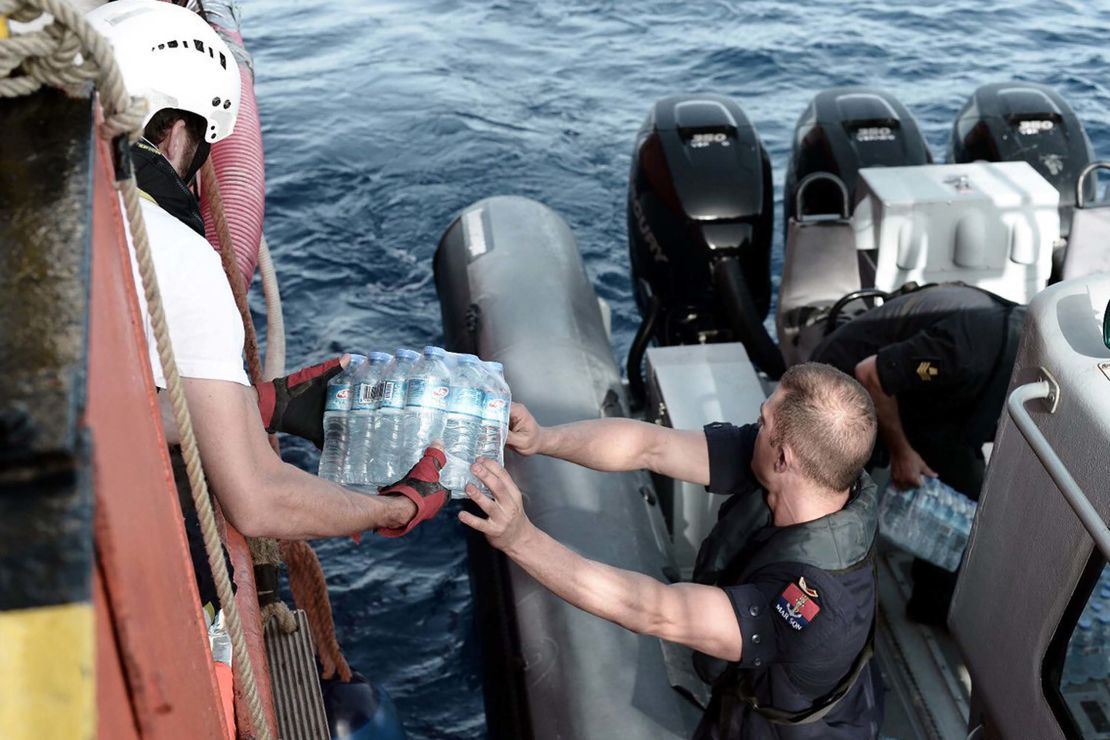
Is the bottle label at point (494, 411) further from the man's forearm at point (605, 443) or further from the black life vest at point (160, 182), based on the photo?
the black life vest at point (160, 182)

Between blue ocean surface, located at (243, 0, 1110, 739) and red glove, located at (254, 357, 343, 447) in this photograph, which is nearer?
red glove, located at (254, 357, 343, 447)

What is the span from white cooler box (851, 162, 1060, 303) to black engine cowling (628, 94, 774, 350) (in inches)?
30.0

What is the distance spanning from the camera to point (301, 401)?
262 cm

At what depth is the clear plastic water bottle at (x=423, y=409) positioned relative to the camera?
2516mm

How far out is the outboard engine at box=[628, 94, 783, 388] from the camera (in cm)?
555

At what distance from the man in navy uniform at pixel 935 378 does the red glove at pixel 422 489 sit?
6.41ft

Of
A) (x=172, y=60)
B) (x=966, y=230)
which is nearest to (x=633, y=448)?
(x=172, y=60)

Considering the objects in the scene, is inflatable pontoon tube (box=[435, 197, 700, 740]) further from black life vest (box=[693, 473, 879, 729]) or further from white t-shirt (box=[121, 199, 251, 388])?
white t-shirt (box=[121, 199, 251, 388])

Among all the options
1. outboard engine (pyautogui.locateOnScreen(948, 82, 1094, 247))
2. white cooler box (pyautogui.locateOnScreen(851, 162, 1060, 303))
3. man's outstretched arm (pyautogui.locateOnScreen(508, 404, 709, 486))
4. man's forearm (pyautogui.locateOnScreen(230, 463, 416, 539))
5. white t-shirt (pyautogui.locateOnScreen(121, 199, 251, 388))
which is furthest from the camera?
outboard engine (pyautogui.locateOnScreen(948, 82, 1094, 247))

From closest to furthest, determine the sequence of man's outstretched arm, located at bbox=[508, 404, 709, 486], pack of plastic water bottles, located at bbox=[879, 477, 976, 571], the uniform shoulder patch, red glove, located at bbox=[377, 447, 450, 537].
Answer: red glove, located at bbox=[377, 447, 450, 537] → the uniform shoulder patch → man's outstretched arm, located at bbox=[508, 404, 709, 486] → pack of plastic water bottles, located at bbox=[879, 477, 976, 571]

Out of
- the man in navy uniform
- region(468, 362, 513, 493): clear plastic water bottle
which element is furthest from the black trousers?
region(468, 362, 513, 493): clear plastic water bottle

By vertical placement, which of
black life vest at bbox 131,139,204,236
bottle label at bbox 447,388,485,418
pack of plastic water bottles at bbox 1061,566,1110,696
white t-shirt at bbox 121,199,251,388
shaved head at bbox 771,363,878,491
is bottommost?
pack of plastic water bottles at bbox 1061,566,1110,696

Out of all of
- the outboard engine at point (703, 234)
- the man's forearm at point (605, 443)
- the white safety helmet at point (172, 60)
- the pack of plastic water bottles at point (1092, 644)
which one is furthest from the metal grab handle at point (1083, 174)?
the white safety helmet at point (172, 60)

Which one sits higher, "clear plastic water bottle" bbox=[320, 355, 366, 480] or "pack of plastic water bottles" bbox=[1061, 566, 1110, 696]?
"clear plastic water bottle" bbox=[320, 355, 366, 480]
